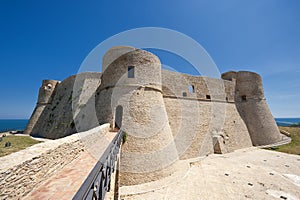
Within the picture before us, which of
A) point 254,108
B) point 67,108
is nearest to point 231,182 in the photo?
point 254,108

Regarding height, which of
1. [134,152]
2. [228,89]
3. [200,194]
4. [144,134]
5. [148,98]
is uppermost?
[228,89]

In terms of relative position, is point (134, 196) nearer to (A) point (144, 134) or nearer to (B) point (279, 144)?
(A) point (144, 134)

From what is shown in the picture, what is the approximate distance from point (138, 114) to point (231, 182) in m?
6.73

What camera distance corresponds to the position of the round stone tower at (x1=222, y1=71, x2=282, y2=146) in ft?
54.0

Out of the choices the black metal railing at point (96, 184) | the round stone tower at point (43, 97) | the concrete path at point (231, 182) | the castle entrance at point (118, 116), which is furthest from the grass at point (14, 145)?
the black metal railing at point (96, 184)

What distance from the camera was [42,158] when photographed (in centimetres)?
276

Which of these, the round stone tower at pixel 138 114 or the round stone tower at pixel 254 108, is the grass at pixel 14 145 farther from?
the round stone tower at pixel 254 108

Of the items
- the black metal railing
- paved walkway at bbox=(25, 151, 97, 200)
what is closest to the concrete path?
paved walkway at bbox=(25, 151, 97, 200)

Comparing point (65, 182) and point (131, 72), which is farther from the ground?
point (131, 72)

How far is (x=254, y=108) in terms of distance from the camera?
57.0 ft

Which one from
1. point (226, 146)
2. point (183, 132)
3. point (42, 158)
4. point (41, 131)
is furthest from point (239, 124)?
point (41, 131)

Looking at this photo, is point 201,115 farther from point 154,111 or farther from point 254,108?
point 254,108

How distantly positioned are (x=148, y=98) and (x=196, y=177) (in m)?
5.73

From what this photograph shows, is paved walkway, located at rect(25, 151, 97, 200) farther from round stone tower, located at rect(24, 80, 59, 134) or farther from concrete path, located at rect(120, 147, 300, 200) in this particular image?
round stone tower, located at rect(24, 80, 59, 134)
